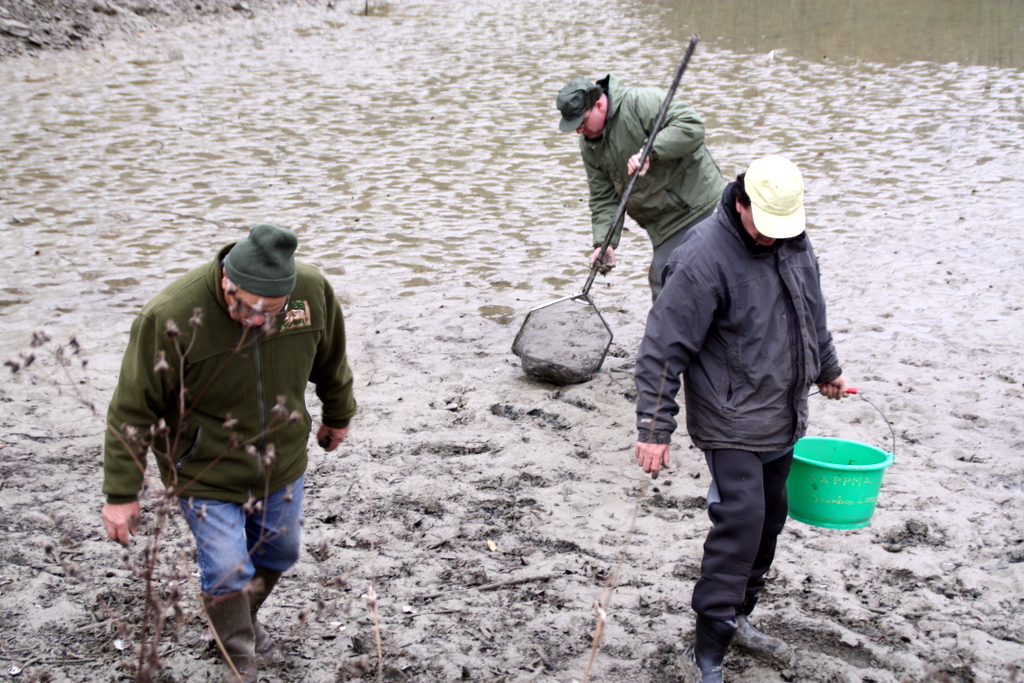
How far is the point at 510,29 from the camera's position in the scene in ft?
66.2

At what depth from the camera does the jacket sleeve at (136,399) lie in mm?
2887

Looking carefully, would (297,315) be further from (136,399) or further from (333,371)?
(136,399)

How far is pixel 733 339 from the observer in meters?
3.30

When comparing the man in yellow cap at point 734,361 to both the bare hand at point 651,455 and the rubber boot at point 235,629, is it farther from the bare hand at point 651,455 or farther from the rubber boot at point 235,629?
the rubber boot at point 235,629

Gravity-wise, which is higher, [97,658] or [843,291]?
[843,291]

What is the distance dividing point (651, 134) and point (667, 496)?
6.32 ft

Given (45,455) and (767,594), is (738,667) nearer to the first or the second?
(767,594)

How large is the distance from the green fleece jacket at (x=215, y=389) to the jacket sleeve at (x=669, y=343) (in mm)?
1104

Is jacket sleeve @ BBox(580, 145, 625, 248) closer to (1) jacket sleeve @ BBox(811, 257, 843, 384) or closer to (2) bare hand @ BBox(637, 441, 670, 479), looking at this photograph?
(1) jacket sleeve @ BBox(811, 257, 843, 384)

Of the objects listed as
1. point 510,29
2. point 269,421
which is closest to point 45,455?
point 269,421

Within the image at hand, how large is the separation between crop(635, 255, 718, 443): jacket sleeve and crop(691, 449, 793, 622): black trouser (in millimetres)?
248

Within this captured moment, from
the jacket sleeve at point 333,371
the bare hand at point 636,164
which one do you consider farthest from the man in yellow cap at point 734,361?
the bare hand at point 636,164

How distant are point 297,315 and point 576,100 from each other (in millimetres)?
2579

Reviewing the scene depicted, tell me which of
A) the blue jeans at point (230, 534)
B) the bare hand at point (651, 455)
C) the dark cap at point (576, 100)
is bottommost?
the blue jeans at point (230, 534)
